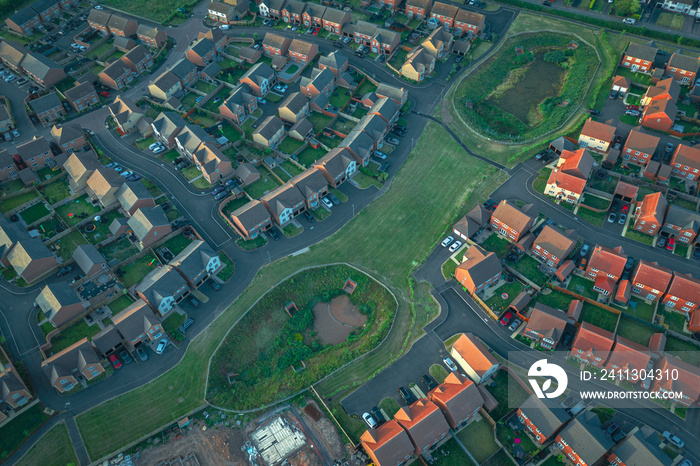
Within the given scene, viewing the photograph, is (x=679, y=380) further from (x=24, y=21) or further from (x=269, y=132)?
(x=24, y=21)

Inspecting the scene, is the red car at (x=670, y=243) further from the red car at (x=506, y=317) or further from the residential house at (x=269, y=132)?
the residential house at (x=269, y=132)

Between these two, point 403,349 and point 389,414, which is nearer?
point 389,414

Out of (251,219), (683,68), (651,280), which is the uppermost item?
(683,68)

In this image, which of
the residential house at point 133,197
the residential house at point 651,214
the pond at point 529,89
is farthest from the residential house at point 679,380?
the residential house at point 133,197

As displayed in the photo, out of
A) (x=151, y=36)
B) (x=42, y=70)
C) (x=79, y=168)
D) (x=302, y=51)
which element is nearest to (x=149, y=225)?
(x=79, y=168)

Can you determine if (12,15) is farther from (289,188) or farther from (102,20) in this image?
(289,188)

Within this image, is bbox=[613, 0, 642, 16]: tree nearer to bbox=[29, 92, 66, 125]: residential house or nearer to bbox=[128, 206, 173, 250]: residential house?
bbox=[128, 206, 173, 250]: residential house

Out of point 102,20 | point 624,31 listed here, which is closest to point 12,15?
point 102,20
